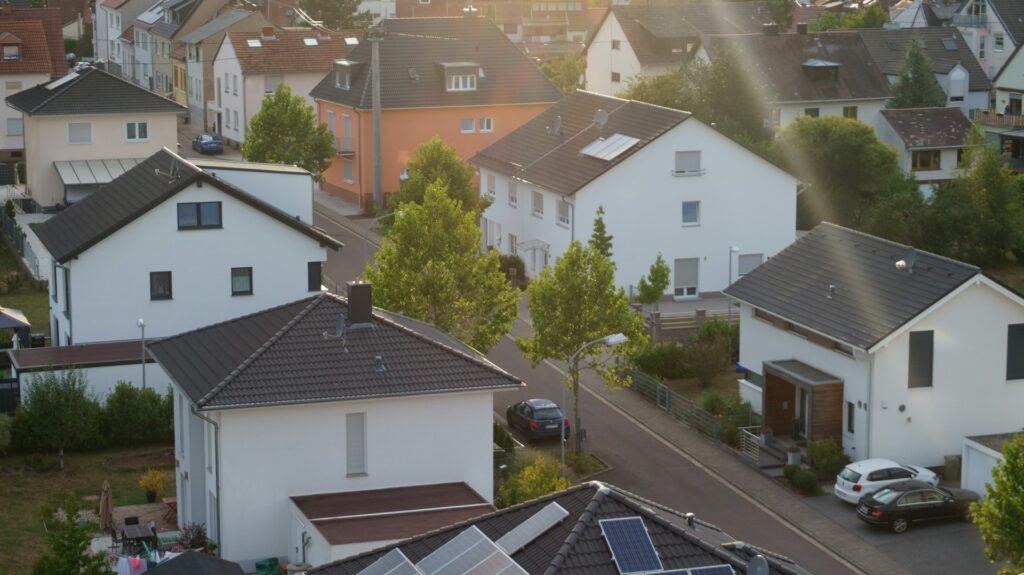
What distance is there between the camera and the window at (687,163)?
191ft

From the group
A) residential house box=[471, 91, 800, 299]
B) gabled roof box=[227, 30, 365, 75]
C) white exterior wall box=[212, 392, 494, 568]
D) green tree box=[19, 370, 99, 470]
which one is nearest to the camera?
white exterior wall box=[212, 392, 494, 568]

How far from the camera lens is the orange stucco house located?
76.6m

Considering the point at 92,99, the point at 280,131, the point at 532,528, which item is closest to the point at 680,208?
the point at 280,131

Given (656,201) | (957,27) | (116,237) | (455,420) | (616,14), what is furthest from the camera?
(957,27)

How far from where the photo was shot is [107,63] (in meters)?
120

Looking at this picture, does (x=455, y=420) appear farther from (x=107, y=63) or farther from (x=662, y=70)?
(x=107, y=63)

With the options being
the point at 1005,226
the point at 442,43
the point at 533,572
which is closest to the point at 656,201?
the point at 1005,226

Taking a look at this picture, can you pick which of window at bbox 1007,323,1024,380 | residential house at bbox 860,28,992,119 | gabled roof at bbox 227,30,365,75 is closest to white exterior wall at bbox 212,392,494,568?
window at bbox 1007,323,1024,380

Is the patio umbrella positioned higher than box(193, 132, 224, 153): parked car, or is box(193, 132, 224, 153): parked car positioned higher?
box(193, 132, 224, 153): parked car

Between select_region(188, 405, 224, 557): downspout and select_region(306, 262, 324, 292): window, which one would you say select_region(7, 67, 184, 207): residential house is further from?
select_region(188, 405, 224, 557): downspout

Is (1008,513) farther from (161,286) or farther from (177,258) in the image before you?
(161,286)

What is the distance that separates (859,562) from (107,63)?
314 ft

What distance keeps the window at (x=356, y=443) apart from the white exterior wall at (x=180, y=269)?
16271mm

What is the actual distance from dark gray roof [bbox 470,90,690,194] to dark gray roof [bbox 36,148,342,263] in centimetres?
1293
